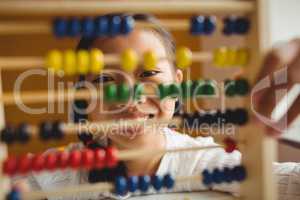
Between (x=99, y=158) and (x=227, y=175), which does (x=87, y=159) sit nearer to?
(x=99, y=158)

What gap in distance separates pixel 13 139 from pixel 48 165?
0.06 m

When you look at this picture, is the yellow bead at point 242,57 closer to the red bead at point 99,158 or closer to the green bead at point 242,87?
the green bead at point 242,87

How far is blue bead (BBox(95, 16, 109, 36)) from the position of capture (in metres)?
0.54

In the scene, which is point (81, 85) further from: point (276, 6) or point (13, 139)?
point (276, 6)

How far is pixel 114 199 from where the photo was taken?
0.77 m

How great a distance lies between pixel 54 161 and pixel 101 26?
213 millimetres

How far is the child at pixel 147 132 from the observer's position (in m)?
0.72

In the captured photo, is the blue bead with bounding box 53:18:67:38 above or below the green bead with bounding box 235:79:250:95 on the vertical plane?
above

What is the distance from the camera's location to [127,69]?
58 cm

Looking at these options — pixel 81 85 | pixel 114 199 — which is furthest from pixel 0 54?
pixel 114 199

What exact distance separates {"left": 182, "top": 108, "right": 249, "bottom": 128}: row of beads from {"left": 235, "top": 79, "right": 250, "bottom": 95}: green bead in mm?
32

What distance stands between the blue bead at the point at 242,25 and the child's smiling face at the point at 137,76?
0.51ft

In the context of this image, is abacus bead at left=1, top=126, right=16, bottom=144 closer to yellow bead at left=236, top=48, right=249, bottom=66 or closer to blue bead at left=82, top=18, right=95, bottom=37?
blue bead at left=82, top=18, right=95, bottom=37

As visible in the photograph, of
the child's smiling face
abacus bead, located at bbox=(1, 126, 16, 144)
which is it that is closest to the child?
the child's smiling face
